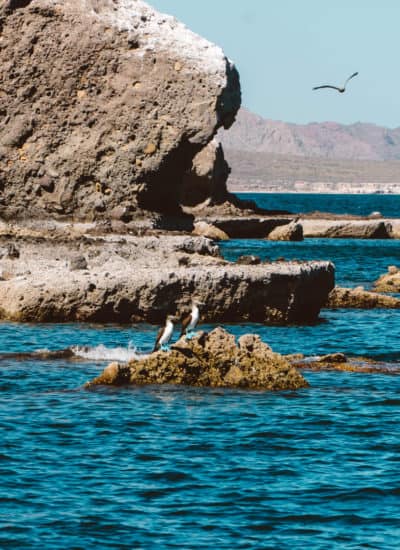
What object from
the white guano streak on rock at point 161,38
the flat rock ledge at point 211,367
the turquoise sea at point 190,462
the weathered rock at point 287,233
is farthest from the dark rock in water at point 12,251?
the weathered rock at point 287,233

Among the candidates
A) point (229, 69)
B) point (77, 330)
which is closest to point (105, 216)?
point (229, 69)

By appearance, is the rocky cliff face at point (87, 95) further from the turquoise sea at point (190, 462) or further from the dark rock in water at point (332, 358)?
the dark rock in water at point (332, 358)

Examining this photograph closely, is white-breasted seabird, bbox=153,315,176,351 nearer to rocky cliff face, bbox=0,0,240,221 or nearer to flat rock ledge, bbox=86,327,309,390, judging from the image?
flat rock ledge, bbox=86,327,309,390

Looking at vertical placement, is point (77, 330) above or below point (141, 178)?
below

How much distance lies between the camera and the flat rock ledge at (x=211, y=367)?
18000 millimetres

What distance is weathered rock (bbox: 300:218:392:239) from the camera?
69.1 meters

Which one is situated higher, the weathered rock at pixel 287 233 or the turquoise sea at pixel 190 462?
the weathered rock at pixel 287 233

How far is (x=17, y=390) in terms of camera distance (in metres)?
17.7

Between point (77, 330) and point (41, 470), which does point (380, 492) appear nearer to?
point (41, 470)

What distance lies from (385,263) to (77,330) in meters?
27.4

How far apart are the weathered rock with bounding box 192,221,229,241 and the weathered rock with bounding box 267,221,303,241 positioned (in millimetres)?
2715

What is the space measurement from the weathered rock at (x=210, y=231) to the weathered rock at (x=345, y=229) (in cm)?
910

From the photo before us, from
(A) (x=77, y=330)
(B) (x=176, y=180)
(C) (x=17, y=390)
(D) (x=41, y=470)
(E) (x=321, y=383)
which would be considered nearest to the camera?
(D) (x=41, y=470)

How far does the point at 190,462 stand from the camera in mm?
13797
